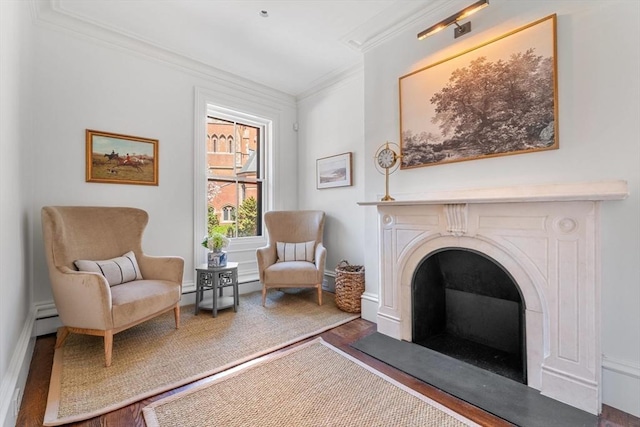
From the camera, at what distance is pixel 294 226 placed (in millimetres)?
3736

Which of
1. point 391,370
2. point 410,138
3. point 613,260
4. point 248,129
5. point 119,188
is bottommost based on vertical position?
point 391,370

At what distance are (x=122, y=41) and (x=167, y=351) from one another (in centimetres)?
300

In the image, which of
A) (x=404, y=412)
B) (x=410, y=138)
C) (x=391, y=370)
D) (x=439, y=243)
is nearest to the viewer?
(x=404, y=412)

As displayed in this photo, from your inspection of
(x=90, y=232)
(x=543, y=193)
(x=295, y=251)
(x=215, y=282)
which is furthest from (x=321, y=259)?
(x=90, y=232)

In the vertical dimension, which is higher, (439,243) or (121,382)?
(439,243)

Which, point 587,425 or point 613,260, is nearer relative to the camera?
point 587,425

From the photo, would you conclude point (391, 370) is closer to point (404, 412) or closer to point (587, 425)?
point (404, 412)

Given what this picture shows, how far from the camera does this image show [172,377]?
184 centimetres

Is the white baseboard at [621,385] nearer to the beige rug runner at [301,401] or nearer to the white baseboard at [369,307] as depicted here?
the beige rug runner at [301,401]

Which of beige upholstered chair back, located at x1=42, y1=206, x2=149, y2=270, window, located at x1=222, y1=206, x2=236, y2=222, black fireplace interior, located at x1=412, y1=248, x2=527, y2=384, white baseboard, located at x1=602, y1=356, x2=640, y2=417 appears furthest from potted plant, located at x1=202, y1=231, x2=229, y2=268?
white baseboard, located at x1=602, y1=356, x2=640, y2=417

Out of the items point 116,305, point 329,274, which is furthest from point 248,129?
point 116,305

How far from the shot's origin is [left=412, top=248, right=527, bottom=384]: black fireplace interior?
205 centimetres

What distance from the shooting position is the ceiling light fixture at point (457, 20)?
1.90 m

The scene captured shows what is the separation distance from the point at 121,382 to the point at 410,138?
2.74 m
